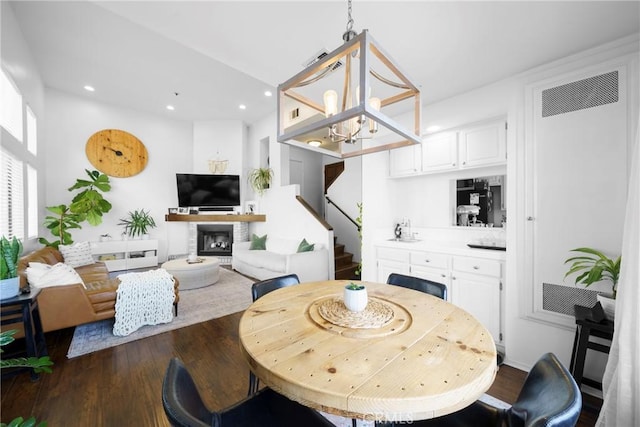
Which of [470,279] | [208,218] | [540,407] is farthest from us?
[208,218]

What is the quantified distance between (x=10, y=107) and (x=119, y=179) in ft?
8.62

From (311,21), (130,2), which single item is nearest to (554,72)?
(311,21)

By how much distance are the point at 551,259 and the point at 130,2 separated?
360 cm

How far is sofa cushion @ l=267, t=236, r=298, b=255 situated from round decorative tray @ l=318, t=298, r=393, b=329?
11.1 feet

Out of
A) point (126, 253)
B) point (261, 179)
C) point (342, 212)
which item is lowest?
point (126, 253)

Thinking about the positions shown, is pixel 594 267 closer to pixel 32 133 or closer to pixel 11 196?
pixel 11 196

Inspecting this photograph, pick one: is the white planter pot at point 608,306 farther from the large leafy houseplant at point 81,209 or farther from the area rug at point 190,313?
the large leafy houseplant at point 81,209

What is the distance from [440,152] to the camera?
288 centimetres

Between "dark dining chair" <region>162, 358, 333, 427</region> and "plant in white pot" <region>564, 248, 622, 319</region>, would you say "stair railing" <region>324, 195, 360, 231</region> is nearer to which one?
"plant in white pot" <region>564, 248, 622, 319</region>

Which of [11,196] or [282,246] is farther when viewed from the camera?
[282,246]

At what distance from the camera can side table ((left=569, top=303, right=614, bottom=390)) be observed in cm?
161

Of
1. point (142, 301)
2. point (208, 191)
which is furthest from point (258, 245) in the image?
point (142, 301)

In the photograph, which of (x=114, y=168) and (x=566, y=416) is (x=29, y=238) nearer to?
(x=114, y=168)

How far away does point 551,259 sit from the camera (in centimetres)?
208
